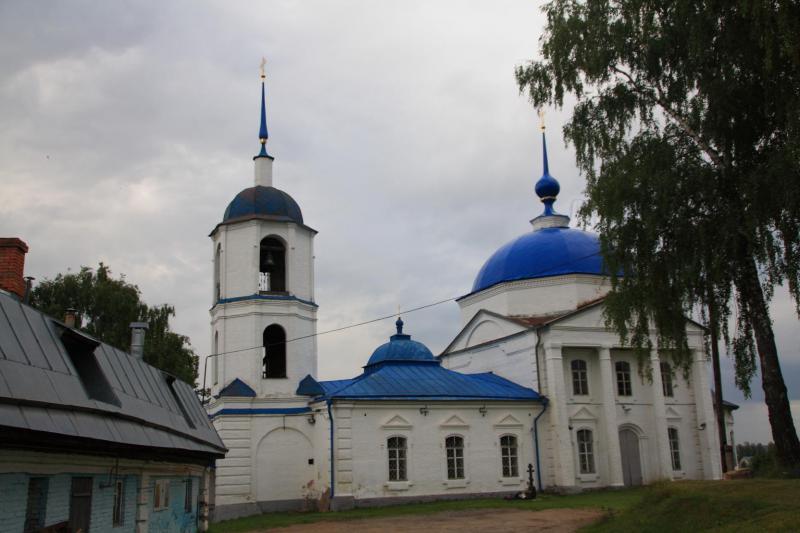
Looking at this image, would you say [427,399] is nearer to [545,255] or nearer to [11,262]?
[545,255]

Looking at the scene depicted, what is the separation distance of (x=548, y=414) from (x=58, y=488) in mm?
19998

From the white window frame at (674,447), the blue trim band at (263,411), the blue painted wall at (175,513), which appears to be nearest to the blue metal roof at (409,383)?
the blue trim band at (263,411)

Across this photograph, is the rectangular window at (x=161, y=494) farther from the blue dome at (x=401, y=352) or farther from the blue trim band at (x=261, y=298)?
the blue dome at (x=401, y=352)

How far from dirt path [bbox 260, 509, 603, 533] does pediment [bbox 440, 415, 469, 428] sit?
434cm

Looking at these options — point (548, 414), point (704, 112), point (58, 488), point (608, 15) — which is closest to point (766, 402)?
point (704, 112)

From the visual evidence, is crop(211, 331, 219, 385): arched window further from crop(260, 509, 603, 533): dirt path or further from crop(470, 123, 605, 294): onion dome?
crop(470, 123, 605, 294): onion dome

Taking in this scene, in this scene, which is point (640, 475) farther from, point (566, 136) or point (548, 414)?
point (566, 136)

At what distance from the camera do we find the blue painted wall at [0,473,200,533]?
6.43m

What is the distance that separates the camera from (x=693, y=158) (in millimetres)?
13266

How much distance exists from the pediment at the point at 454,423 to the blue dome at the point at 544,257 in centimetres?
694

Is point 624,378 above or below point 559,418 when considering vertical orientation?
above

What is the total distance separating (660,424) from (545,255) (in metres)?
7.18

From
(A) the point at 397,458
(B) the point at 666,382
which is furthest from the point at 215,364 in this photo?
(B) the point at 666,382

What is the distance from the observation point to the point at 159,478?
11.4m
